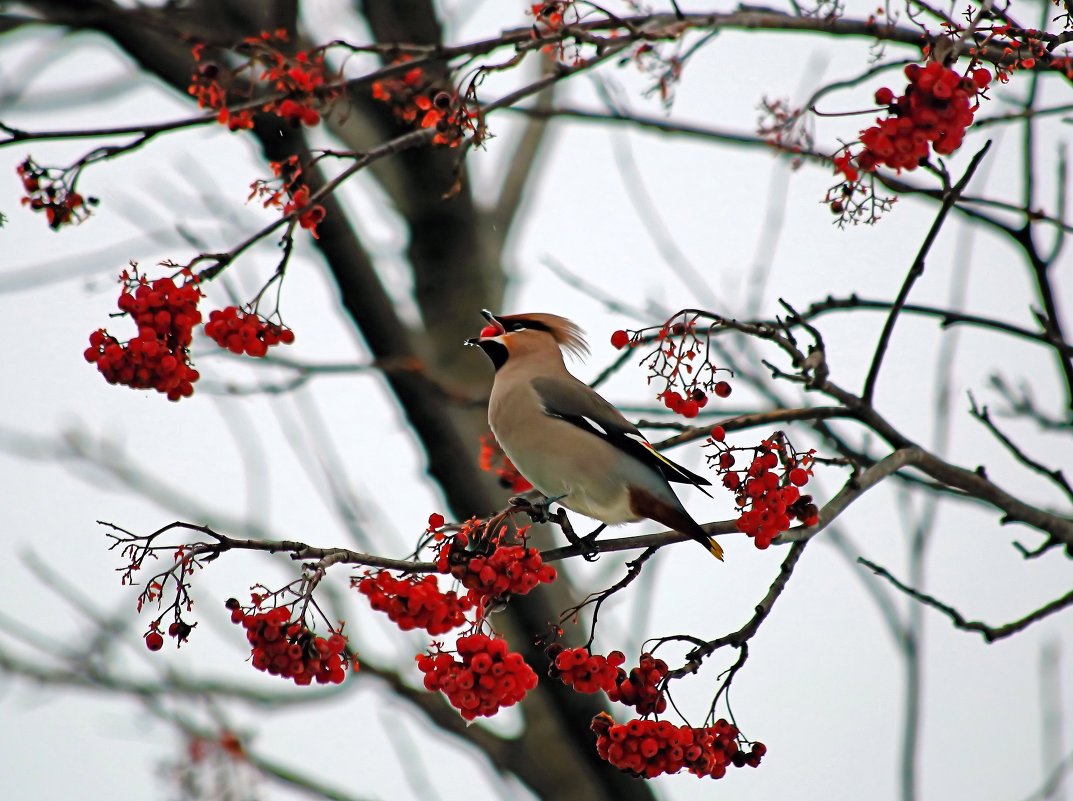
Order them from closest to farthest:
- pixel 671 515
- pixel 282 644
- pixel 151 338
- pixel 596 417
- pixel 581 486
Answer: pixel 282 644 < pixel 151 338 < pixel 671 515 < pixel 581 486 < pixel 596 417

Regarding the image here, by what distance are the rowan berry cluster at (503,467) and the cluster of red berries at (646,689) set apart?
4.37 feet

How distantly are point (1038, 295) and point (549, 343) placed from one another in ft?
5.80

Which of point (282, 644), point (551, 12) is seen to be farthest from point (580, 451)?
point (282, 644)

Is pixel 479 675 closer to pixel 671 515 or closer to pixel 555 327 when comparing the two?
pixel 671 515

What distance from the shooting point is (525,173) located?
6.42 metres

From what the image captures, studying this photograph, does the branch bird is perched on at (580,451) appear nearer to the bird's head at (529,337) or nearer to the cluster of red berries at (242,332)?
the bird's head at (529,337)

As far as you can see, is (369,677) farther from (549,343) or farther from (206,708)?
(549,343)

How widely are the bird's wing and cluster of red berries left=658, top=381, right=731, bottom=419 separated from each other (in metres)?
0.61

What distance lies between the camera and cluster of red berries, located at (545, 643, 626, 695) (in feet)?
7.71

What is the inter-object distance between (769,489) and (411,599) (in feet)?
2.55

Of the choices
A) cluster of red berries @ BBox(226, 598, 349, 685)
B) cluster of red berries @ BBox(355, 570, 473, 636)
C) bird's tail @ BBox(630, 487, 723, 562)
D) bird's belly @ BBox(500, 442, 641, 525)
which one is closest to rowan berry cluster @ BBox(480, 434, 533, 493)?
bird's belly @ BBox(500, 442, 641, 525)

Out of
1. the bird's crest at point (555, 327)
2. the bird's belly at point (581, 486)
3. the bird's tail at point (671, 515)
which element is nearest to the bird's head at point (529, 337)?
the bird's crest at point (555, 327)

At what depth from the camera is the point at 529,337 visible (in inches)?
166

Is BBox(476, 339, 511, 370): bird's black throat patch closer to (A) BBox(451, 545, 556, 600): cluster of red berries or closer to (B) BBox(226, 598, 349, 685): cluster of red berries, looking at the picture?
(A) BBox(451, 545, 556, 600): cluster of red berries
